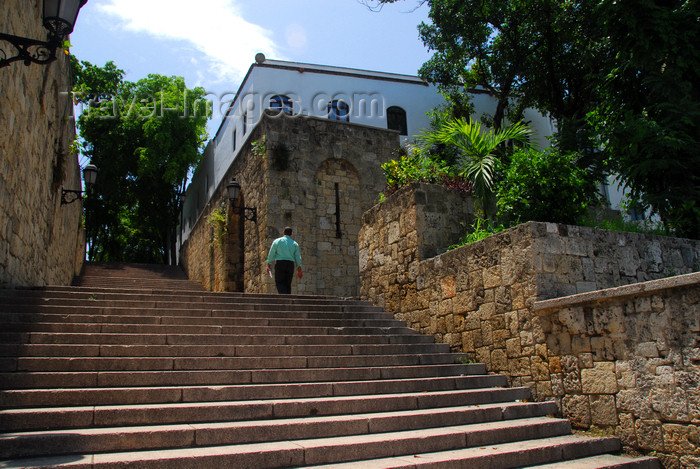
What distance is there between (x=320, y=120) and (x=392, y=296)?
733 cm

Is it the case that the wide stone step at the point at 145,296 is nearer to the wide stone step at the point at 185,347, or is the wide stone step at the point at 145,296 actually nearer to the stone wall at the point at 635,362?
the wide stone step at the point at 185,347

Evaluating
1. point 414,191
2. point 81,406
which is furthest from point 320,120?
point 81,406

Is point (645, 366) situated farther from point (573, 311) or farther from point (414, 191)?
point (414, 191)

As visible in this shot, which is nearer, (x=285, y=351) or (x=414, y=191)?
(x=285, y=351)

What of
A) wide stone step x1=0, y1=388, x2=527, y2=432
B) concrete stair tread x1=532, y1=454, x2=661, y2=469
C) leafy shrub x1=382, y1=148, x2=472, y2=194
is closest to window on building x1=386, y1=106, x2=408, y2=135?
leafy shrub x1=382, y1=148, x2=472, y2=194

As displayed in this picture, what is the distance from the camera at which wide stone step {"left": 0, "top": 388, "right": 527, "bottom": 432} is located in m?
3.66

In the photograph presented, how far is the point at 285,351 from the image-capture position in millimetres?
5762

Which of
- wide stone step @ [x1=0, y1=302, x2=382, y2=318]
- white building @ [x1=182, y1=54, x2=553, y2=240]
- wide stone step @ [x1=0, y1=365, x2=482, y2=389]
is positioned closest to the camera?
wide stone step @ [x1=0, y1=365, x2=482, y2=389]

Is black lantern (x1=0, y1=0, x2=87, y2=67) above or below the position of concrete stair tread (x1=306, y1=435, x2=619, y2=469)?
above

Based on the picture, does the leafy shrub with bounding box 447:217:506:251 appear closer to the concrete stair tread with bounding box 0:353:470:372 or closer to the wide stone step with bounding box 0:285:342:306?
the concrete stair tread with bounding box 0:353:470:372

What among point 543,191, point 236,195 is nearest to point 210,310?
point 543,191

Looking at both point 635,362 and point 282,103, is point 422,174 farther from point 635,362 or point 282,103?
point 282,103

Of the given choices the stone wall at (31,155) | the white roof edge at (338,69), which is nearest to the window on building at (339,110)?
the white roof edge at (338,69)

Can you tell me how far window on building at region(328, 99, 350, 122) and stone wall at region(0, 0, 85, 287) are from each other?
10143mm
